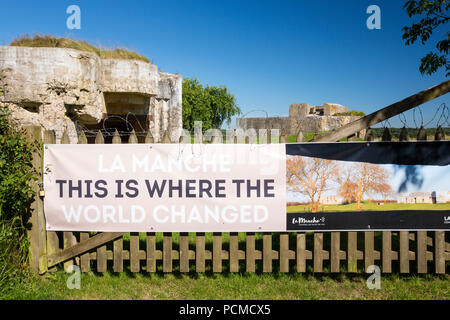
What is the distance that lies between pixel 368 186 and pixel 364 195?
11 cm

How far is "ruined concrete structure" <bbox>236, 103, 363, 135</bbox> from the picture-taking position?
22.8 metres

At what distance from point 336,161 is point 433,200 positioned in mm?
1132

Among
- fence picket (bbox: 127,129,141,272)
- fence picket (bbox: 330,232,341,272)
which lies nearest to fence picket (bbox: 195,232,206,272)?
fence picket (bbox: 127,129,141,272)

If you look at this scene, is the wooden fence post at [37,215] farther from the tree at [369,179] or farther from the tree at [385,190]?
the tree at [385,190]

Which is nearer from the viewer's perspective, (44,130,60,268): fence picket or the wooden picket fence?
the wooden picket fence

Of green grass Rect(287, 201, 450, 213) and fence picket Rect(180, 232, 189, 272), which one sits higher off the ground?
green grass Rect(287, 201, 450, 213)

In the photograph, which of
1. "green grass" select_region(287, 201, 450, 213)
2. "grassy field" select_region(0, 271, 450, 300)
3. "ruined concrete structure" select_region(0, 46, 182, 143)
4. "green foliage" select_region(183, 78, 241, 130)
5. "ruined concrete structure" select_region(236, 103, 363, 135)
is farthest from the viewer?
"green foliage" select_region(183, 78, 241, 130)

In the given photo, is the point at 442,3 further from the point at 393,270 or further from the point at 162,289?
the point at 162,289

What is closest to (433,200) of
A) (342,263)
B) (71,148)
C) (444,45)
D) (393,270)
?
(393,270)

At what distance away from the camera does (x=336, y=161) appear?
344 centimetres

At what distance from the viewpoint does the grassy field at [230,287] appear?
3.18 meters

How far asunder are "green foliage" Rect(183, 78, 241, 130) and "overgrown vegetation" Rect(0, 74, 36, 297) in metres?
32.1

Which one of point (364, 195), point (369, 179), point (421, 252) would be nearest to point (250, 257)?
point (364, 195)

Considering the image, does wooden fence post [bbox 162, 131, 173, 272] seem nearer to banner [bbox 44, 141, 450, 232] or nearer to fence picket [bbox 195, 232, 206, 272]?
banner [bbox 44, 141, 450, 232]
